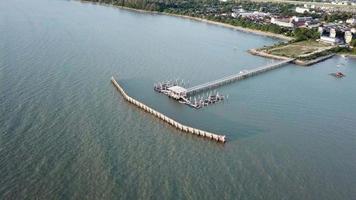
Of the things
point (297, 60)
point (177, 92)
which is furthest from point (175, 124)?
point (297, 60)

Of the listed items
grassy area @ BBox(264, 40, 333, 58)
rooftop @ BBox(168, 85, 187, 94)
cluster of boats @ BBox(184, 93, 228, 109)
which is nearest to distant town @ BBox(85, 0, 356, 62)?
grassy area @ BBox(264, 40, 333, 58)

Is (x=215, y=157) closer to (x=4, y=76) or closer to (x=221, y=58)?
(x=4, y=76)

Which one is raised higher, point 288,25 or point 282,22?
point 282,22

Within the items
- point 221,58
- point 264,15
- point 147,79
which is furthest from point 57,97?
point 264,15

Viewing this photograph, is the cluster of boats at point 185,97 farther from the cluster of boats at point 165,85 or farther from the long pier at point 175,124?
the long pier at point 175,124

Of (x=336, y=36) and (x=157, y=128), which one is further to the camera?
(x=336, y=36)

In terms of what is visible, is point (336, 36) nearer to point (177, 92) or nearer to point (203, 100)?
point (203, 100)
